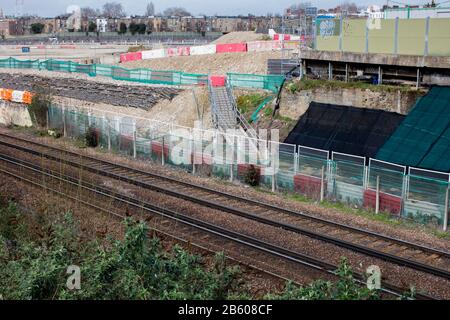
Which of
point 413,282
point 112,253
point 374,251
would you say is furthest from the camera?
point 374,251

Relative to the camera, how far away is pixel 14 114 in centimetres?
3466

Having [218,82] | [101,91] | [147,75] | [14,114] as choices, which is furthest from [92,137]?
[147,75]

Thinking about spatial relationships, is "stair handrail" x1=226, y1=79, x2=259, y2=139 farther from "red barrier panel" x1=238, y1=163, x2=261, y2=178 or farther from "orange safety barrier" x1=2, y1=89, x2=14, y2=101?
"orange safety barrier" x1=2, y1=89, x2=14, y2=101

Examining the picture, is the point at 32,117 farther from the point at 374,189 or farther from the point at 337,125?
the point at 374,189

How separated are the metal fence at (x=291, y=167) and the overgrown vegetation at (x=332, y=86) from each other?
410cm

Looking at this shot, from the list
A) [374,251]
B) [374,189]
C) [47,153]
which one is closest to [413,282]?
[374,251]

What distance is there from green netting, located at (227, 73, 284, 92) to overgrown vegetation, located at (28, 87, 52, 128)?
31.0 ft

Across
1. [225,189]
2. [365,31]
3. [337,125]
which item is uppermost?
[365,31]

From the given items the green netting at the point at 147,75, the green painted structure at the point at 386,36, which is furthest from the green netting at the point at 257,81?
the green painted structure at the point at 386,36

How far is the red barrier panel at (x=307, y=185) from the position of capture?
1830 centimetres

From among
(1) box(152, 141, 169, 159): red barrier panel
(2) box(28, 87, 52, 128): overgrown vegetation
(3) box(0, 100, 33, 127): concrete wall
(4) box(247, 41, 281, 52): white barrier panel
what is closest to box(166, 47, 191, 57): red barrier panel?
(4) box(247, 41, 281, 52): white barrier panel

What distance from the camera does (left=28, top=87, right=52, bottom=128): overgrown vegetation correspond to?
99.5 feet

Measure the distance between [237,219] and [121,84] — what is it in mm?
22203

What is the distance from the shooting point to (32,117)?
31.5m
